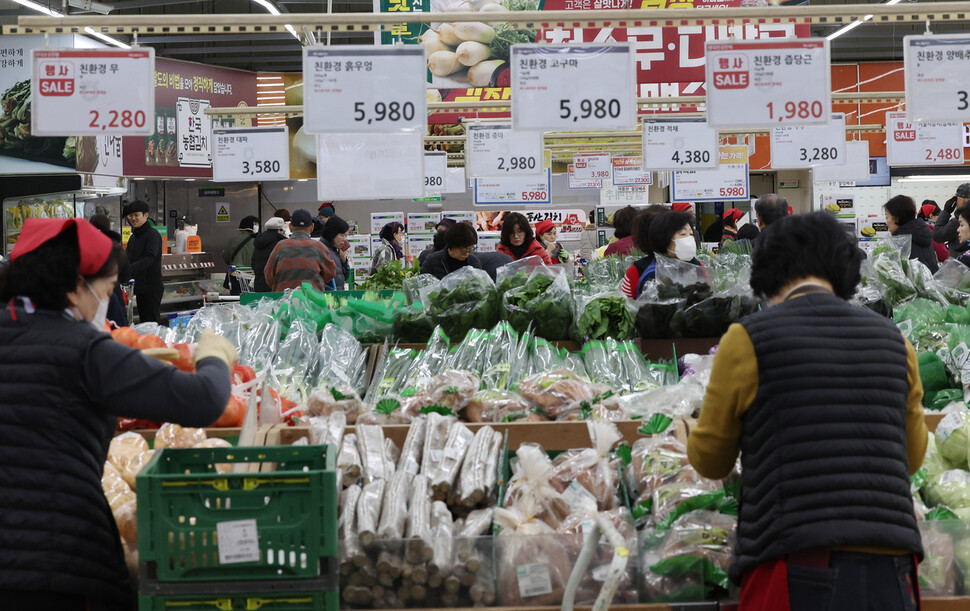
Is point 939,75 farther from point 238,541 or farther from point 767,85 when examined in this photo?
point 238,541

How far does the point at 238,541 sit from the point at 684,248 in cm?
332

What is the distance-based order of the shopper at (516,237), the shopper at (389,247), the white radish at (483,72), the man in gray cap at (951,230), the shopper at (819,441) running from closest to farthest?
the shopper at (819,441) → the man in gray cap at (951,230) → the shopper at (516,237) → the white radish at (483,72) → the shopper at (389,247)

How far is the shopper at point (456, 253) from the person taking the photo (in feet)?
21.8

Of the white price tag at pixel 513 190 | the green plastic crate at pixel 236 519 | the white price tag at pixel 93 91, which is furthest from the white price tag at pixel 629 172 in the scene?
the green plastic crate at pixel 236 519

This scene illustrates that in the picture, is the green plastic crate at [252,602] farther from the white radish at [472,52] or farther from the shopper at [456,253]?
the white radish at [472,52]

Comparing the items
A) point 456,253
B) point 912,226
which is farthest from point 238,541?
point 912,226

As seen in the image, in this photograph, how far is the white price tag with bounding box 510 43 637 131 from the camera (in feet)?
17.2

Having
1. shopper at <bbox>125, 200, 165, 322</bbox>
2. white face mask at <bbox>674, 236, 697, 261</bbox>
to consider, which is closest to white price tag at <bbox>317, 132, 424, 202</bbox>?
white face mask at <bbox>674, 236, 697, 261</bbox>

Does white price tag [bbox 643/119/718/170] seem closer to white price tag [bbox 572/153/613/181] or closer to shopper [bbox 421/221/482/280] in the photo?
shopper [bbox 421/221/482/280]

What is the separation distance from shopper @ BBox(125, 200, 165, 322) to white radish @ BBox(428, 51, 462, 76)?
3306 millimetres

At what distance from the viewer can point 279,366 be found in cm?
410

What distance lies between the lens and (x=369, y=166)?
6.36 metres

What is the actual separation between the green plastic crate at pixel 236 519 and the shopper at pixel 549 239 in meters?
8.39

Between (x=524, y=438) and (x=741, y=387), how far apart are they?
1.08 meters
